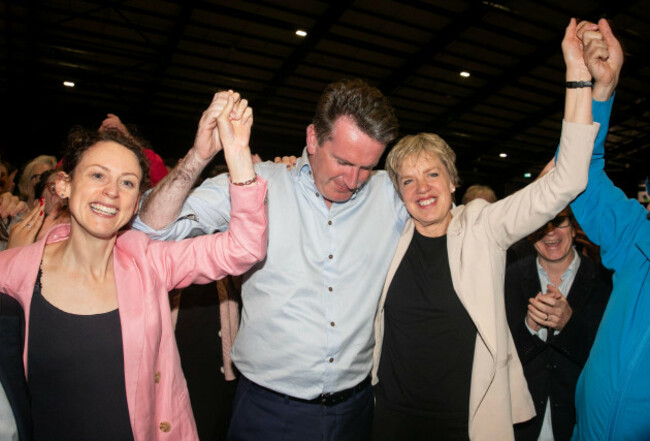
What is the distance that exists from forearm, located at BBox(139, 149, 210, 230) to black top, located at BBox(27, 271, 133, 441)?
1.32 feet

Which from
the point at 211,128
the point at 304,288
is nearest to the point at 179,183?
the point at 211,128

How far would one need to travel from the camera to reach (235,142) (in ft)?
4.72

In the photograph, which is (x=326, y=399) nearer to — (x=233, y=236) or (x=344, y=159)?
(x=233, y=236)

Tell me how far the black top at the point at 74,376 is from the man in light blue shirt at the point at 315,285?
0.42m

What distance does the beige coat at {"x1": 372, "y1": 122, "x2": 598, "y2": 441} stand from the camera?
5.25ft

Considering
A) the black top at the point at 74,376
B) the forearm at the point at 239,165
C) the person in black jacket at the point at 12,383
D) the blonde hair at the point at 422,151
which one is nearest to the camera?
the person in black jacket at the point at 12,383

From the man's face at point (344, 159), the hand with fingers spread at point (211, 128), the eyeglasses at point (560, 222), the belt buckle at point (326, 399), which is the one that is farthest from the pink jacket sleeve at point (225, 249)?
the eyeglasses at point (560, 222)

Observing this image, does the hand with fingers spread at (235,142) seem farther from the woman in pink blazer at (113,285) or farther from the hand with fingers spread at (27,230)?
the hand with fingers spread at (27,230)

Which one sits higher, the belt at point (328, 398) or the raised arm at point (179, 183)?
the raised arm at point (179, 183)

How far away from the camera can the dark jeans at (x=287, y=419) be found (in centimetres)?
167

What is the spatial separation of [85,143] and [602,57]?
185 centimetres

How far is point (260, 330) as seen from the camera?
1732 mm

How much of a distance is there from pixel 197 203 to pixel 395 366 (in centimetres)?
112

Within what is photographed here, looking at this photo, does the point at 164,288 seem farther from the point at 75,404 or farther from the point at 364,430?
the point at 364,430
